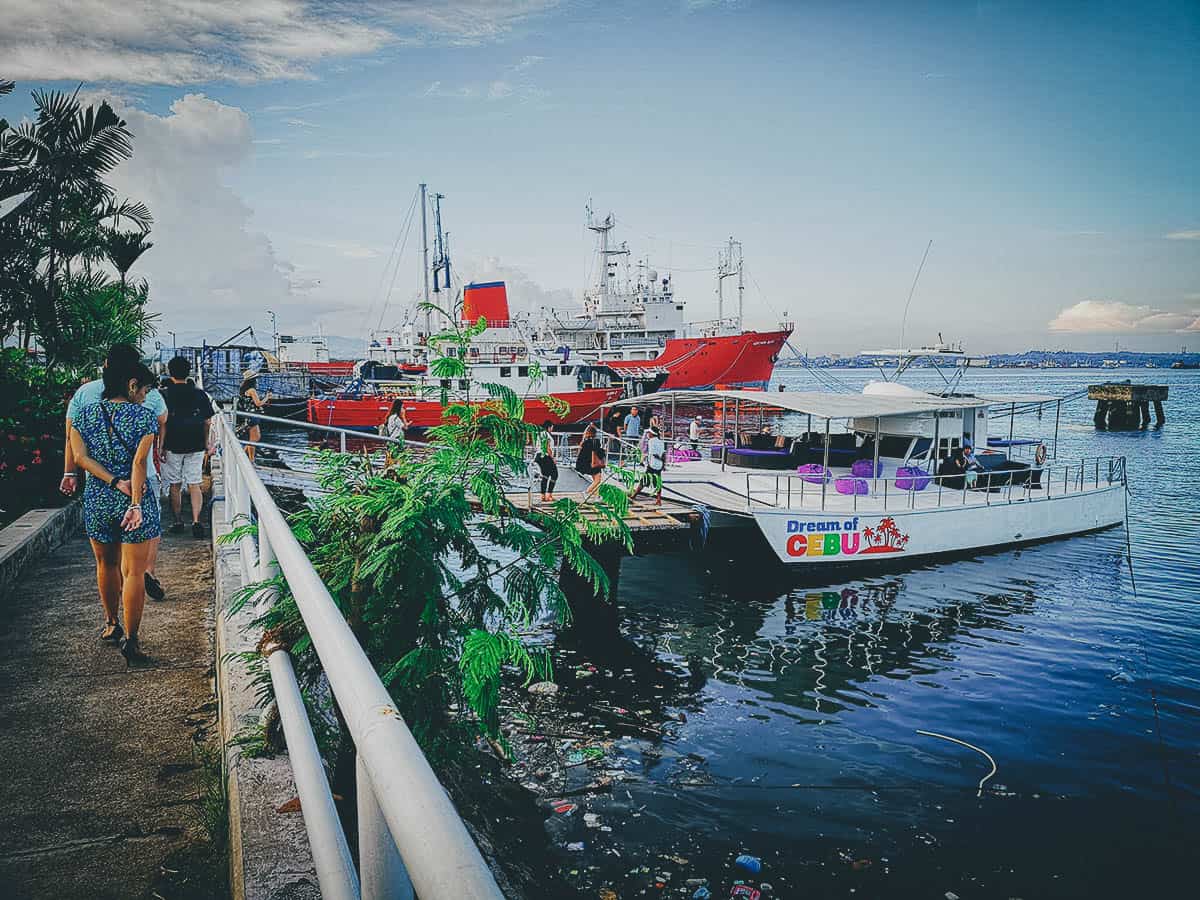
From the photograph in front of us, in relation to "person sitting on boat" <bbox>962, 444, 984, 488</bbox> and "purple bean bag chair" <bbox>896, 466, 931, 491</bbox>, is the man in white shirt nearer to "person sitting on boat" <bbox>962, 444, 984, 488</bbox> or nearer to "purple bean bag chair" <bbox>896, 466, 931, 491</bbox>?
"purple bean bag chair" <bbox>896, 466, 931, 491</bbox>

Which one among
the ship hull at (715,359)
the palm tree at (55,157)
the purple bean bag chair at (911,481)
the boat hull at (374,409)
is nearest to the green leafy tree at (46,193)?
the palm tree at (55,157)

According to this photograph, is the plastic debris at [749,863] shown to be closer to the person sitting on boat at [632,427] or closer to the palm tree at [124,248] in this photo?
the person sitting on boat at [632,427]

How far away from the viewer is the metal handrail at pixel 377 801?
0.94 meters

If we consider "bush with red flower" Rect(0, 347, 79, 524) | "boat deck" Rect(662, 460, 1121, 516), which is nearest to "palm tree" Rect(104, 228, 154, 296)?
"bush with red flower" Rect(0, 347, 79, 524)

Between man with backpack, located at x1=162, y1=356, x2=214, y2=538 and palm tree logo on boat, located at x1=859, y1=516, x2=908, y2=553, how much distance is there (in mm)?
11725

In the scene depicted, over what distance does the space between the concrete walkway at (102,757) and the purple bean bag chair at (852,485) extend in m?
13.0

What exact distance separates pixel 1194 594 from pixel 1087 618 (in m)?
3.66

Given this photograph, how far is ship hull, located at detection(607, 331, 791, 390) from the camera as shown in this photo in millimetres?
49031

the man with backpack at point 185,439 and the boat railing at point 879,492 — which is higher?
the man with backpack at point 185,439

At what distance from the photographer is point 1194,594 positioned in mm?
15398

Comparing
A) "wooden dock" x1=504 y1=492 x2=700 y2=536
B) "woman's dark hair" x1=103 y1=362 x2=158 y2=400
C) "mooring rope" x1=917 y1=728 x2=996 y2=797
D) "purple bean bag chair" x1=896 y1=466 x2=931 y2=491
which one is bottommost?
"mooring rope" x1=917 y1=728 x2=996 y2=797

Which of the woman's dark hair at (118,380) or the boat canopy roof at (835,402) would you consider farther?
the boat canopy roof at (835,402)

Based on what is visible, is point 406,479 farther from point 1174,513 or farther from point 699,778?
point 1174,513

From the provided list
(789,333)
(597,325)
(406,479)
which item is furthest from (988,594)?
(597,325)
